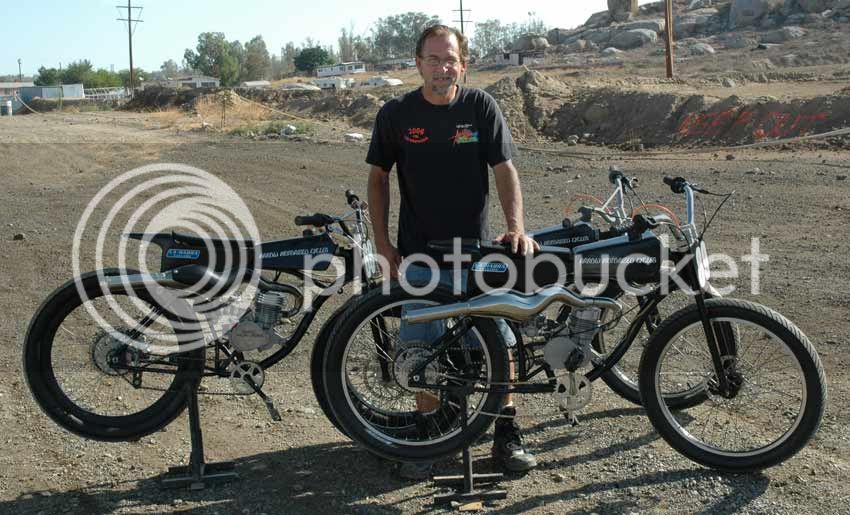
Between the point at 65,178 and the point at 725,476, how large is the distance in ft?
51.9

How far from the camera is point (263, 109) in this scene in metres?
41.1

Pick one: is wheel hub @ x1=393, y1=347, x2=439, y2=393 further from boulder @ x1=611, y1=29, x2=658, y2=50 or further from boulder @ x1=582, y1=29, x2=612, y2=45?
boulder @ x1=582, y1=29, x2=612, y2=45

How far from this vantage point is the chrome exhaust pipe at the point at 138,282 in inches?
183

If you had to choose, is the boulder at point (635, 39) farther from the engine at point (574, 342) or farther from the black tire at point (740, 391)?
the engine at point (574, 342)

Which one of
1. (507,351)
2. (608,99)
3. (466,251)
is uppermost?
(608,99)

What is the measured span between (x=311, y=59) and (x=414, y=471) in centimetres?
10587

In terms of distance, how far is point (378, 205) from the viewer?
4828mm

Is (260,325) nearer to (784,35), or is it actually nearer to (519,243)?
(519,243)

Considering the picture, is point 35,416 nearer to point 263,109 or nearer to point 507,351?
point 507,351

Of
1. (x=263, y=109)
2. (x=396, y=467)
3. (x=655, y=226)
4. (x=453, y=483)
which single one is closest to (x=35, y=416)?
(x=396, y=467)

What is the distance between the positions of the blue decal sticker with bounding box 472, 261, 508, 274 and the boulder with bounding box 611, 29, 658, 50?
7059 centimetres

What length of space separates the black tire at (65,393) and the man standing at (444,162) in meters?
1.23

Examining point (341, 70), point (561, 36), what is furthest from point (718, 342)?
point (341, 70)

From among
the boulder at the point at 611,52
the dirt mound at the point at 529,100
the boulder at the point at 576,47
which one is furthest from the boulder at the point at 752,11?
the dirt mound at the point at 529,100
